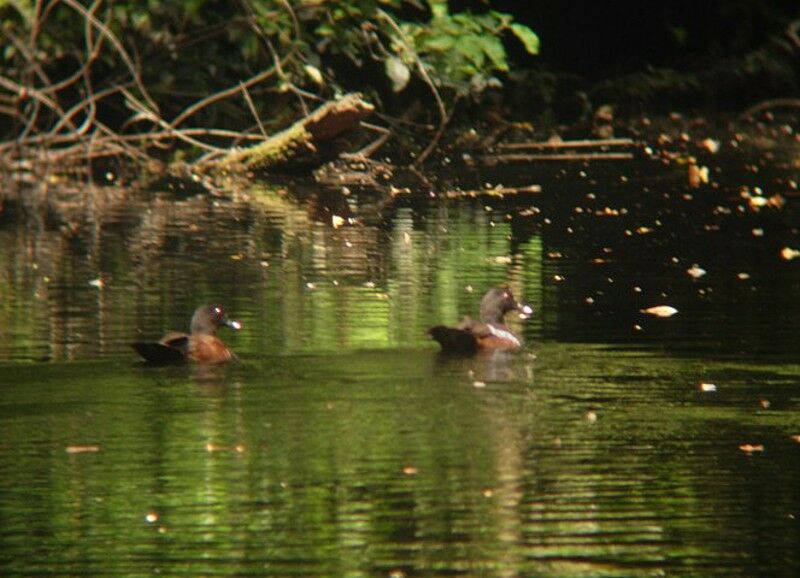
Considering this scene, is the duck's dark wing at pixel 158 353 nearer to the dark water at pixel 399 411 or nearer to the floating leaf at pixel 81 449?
the dark water at pixel 399 411

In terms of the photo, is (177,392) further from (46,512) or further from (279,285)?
(279,285)

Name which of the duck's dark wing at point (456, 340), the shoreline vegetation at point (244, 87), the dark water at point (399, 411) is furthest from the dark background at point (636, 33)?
the duck's dark wing at point (456, 340)

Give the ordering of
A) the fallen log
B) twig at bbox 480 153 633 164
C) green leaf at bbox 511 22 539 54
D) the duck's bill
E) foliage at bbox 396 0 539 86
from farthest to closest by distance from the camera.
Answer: twig at bbox 480 153 633 164 → foliage at bbox 396 0 539 86 → green leaf at bbox 511 22 539 54 → the fallen log → the duck's bill

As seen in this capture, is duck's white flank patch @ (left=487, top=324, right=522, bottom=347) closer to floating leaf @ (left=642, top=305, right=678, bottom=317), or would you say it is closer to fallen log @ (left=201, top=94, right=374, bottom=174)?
floating leaf @ (left=642, top=305, right=678, bottom=317)

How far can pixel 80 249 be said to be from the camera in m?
14.8

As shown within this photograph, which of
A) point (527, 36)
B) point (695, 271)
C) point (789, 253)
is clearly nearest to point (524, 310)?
point (695, 271)

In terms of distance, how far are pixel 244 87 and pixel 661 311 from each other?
391 inches

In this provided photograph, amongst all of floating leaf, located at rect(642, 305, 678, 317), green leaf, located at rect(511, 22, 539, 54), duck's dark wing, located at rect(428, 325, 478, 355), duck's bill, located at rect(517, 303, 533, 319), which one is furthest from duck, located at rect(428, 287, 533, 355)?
green leaf, located at rect(511, 22, 539, 54)

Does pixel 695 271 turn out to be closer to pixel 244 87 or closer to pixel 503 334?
pixel 503 334

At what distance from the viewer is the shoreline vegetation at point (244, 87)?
20438 millimetres

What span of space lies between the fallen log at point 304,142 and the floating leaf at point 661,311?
874 cm

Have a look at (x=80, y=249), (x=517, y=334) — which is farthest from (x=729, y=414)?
(x=80, y=249)

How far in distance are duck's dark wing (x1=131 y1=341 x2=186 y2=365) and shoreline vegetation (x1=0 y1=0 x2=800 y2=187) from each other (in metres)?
9.57

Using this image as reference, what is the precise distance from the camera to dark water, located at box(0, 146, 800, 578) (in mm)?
6098
